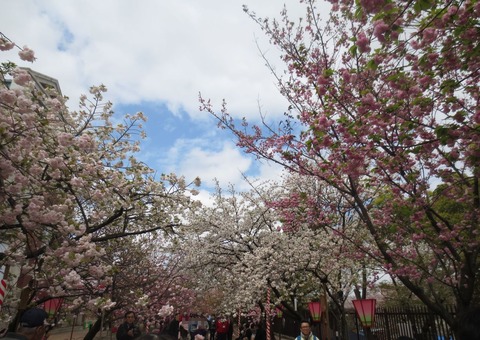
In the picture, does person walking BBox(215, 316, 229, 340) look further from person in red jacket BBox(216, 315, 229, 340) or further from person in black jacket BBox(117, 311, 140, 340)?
person in black jacket BBox(117, 311, 140, 340)

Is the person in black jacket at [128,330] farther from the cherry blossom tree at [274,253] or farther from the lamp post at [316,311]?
the lamp post at [316,311]

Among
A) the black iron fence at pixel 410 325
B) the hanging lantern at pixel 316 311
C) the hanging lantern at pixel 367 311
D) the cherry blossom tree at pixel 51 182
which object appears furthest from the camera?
the hanging lantern at pixel 316 311

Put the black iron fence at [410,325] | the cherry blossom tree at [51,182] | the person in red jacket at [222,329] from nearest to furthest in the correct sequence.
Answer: the cherry blossom tree at [51,182] < the black iron fence at [410,325] < the person in red jacket at [222,329]

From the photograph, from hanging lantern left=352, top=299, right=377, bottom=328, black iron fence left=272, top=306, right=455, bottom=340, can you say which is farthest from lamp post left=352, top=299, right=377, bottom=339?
black iron fence left=272, top=306, right=455, bottom=340

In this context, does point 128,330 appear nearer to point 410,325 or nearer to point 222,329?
point 410,325

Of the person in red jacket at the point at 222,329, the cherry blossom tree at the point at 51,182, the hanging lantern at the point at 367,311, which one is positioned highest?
the cherry blossom tree at the point at 51,182

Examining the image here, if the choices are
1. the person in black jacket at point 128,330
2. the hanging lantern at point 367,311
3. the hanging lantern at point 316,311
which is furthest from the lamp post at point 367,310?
the person in black jacket at point 128,330

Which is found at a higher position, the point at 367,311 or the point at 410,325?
the point at 367,311

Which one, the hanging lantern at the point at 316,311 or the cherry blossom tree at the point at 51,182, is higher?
the cherry blossom tree at the point at 51,182

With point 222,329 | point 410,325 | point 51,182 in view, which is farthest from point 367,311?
point 222,329

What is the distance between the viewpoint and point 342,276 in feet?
47.4

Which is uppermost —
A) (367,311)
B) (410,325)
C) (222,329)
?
(367,311)

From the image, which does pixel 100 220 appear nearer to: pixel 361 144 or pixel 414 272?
pixel 361 144

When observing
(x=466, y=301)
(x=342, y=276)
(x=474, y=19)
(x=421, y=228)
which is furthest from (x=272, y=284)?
(x=474, y=19)
